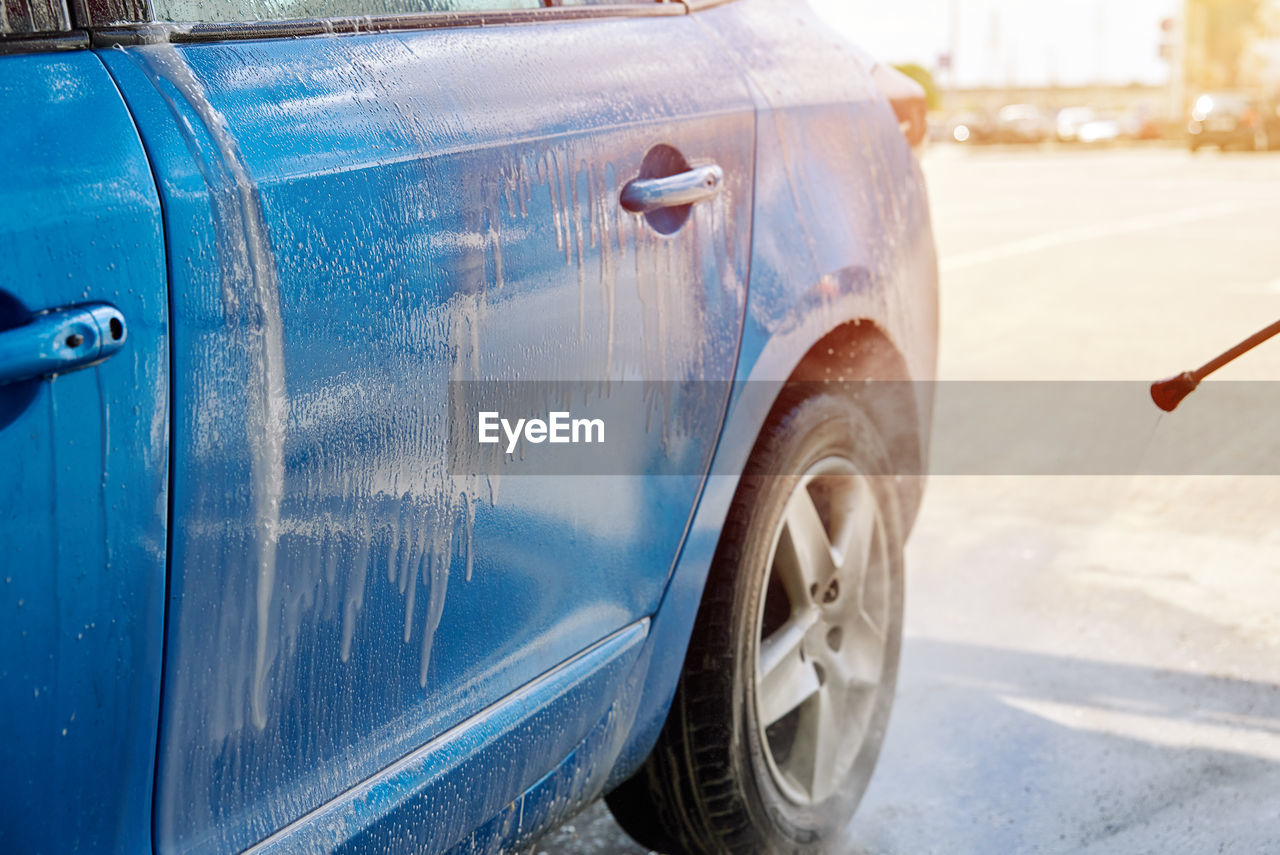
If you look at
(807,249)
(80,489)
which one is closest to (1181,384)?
(807,249)

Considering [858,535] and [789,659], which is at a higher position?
[858,535]

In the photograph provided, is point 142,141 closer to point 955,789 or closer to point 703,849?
point 703,849

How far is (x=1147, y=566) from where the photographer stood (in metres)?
4.20

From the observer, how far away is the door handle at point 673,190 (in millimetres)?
1904

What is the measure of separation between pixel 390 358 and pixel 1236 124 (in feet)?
110

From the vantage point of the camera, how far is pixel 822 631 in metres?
2.56

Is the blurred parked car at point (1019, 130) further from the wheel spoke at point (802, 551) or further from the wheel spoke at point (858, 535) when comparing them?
the wheel spoke at point (802, 551)

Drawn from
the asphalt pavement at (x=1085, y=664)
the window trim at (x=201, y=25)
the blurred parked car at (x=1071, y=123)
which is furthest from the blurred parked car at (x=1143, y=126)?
the window trim at (x=201, y=25)

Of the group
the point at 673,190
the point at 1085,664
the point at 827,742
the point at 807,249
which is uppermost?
the point at 673,190

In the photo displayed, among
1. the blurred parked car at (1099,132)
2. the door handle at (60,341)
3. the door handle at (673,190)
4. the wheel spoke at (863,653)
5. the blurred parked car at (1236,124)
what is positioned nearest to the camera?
the door handle at (60,341)

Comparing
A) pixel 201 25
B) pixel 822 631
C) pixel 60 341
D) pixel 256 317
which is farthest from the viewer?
pixel 822 631

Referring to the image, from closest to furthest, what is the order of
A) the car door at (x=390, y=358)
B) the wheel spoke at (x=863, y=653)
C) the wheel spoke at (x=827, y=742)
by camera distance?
the car door at (x=390, y=358) → the wheel spoke at (x=827, y=742) → the wheel spoke at (x=863, y=653)

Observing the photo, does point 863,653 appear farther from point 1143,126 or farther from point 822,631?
point 1143,126

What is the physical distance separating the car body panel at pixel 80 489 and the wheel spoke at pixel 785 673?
1.24 m
